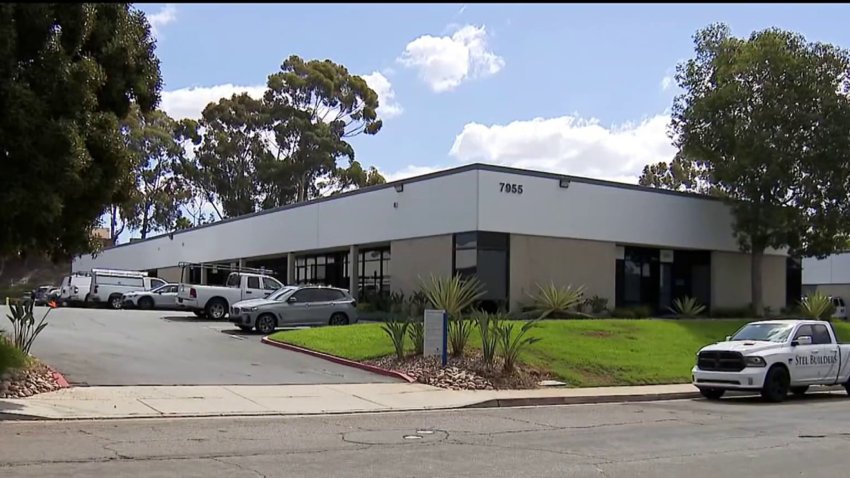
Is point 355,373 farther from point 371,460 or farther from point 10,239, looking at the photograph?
point 371,460

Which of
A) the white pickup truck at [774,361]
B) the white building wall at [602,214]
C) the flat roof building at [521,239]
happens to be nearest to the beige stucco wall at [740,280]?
the flat roof building at [521,239]

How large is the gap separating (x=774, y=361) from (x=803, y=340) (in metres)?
1.34

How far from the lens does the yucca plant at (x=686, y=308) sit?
35.8 metres

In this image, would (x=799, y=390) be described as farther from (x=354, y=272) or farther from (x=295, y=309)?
(x=354, y=272)

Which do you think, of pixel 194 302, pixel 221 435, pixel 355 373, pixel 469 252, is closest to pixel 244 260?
pixel 194 302

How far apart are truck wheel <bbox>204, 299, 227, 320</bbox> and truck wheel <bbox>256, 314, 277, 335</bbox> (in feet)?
20.2

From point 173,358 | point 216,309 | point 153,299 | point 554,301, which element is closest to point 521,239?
point 554,301

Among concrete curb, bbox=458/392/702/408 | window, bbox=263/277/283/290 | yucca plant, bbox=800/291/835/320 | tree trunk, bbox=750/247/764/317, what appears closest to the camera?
concrete curb, bbox=458/392/702/408

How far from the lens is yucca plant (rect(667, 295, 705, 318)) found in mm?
35844

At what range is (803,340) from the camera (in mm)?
18344

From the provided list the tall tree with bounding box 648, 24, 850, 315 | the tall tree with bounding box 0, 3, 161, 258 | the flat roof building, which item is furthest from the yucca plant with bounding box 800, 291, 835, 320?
the tall tree with bounding box 0, 3, 161, 258

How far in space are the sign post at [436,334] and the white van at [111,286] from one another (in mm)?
28060

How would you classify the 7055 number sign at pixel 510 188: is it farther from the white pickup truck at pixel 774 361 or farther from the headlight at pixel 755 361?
the headlight at pixel 755 361

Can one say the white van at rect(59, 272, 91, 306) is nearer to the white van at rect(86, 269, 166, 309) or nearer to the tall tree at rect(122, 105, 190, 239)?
the white van at rect(86, 269, 166, 309)
